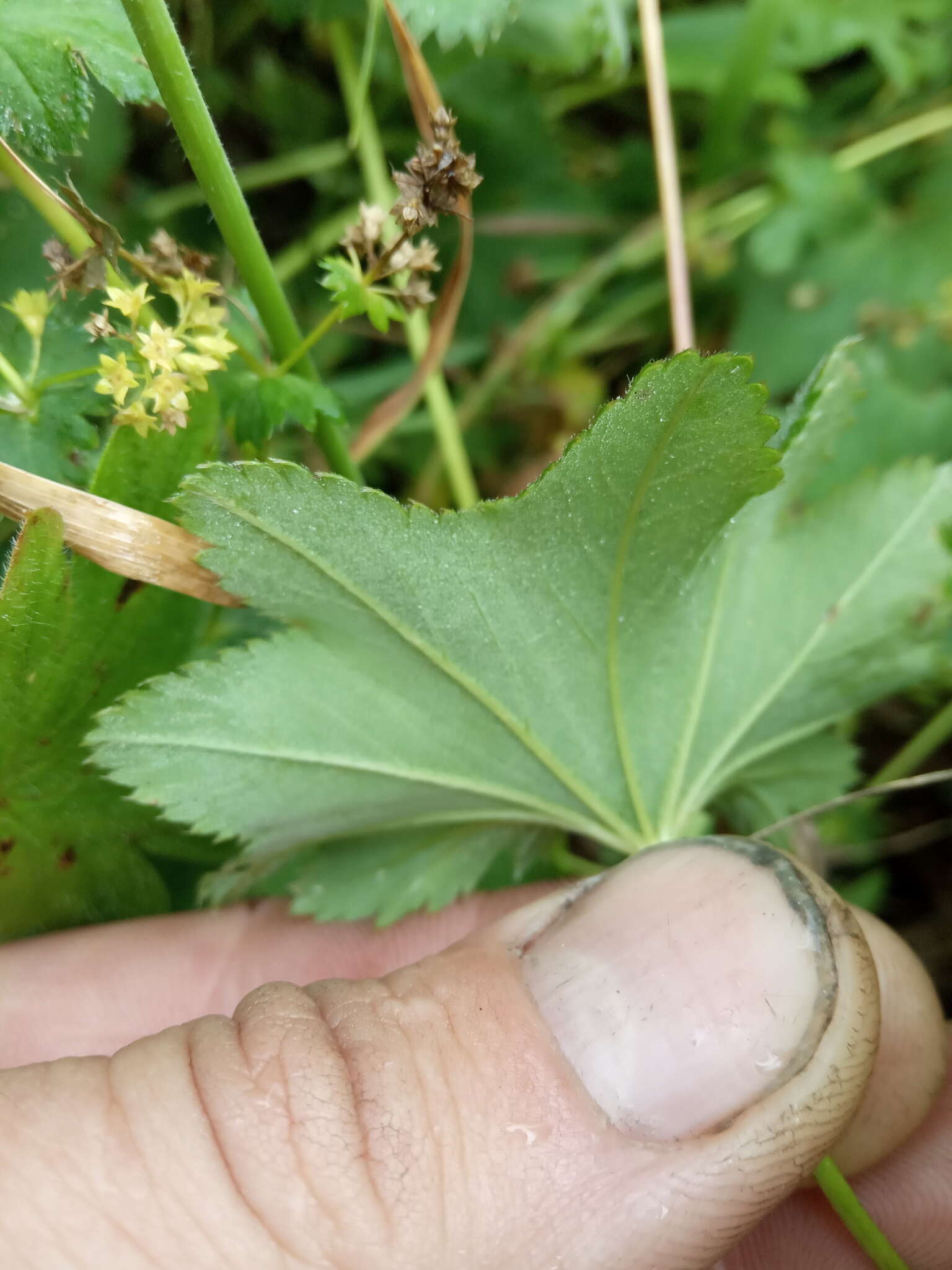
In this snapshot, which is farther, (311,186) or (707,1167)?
(311,186)

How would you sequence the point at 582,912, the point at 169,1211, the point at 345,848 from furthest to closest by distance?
the point at 345,848 → the point at 582,912 → the point at 169,1211

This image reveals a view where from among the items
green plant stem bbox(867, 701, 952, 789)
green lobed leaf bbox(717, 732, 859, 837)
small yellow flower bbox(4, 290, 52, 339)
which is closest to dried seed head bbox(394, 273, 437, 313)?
Result: small yellow flower bbox(4, 290, 52, 339)

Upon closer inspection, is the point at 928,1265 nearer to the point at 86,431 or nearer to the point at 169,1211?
the point at 169,1211

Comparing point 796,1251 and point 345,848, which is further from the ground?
point 345,848

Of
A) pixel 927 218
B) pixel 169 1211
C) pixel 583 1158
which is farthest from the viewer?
pixel 927 218

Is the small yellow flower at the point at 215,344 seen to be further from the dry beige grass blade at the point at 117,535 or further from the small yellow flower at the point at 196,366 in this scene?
the dry beige grass blade at the point at 117,535

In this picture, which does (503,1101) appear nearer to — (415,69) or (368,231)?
(368,231)

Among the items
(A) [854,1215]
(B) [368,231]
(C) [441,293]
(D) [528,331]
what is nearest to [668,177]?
(C) [441,293]

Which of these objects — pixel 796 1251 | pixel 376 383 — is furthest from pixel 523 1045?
pixel 376 383
